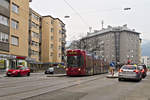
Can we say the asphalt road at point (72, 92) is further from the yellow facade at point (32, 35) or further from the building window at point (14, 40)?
the building window at point (14, 40)

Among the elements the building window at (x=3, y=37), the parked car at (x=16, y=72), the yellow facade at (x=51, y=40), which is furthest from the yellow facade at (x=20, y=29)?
the yellow facade at (x=51, y=40)

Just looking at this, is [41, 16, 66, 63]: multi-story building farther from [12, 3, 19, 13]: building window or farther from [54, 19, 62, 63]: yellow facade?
[12, 3, 19, 13]: building window

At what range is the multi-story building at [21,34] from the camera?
36.4 m

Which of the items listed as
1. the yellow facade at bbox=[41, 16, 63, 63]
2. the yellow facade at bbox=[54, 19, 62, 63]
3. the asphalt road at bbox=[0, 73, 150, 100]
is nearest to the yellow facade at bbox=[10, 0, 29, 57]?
the yellow facade at bbox=[41, 16, 63, 63]

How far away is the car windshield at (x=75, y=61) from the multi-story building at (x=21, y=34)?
1540 centimetres

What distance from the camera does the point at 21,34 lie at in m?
42.8

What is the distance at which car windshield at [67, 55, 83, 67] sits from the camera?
24.1 m

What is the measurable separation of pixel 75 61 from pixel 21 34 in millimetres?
21849

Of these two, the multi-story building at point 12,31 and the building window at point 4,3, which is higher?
the building window at point 4,3

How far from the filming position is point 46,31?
68125 mm

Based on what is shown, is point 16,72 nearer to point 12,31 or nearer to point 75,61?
point 75,61

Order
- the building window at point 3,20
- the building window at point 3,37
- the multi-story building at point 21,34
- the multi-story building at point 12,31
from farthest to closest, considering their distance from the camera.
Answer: the multi-story building at point 21,34
the multi-story building at point 12,31
the building window at point 3,20
the building window at point 3,37

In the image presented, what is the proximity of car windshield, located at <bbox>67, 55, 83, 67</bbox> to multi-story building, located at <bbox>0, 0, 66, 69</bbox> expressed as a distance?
15.4 meters

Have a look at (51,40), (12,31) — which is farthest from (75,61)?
(51,40)
